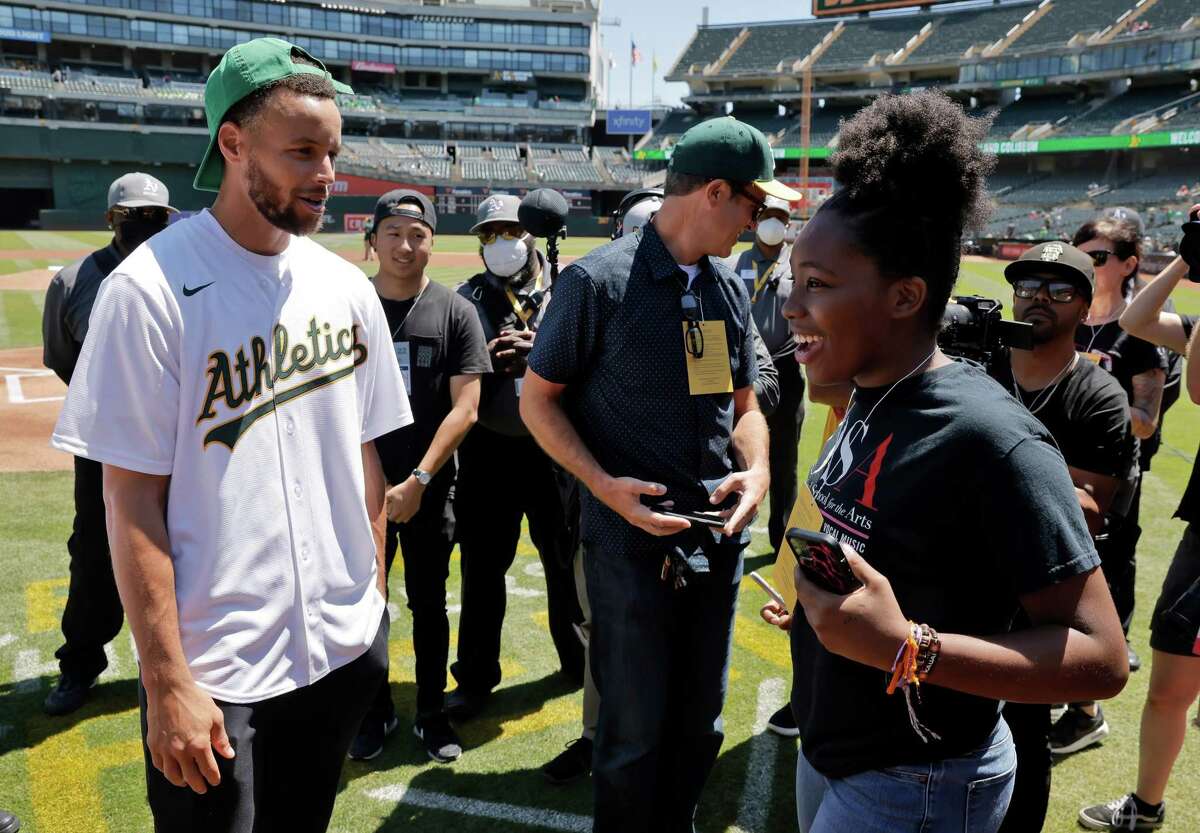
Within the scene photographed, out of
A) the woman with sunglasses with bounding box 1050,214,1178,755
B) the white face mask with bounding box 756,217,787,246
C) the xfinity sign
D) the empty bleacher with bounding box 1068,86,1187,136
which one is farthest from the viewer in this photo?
the xfinity sign

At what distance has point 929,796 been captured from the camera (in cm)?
175

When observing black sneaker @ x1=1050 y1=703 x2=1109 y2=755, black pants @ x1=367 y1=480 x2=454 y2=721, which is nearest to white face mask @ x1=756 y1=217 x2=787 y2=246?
black pants @ x1=367 y1=480 x2=454 y2=721

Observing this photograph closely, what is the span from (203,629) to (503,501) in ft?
8.07

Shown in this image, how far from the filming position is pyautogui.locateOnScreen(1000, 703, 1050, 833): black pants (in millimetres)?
2783

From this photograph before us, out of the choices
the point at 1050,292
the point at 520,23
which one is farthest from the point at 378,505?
the point at 520,23

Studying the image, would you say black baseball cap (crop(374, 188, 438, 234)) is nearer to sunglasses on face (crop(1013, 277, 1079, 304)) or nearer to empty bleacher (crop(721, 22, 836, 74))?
sunglasses on face (crop(1013, 277, 1079, 304))

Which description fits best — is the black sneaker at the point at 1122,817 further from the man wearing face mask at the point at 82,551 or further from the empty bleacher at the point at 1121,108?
the empty bleacher at the point at 1121,108

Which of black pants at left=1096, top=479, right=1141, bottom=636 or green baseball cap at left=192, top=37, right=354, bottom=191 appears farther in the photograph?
black pants at left=1096, top=479, right=1141, bottom=636

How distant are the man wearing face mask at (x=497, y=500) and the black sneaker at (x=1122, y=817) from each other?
2.45 meters

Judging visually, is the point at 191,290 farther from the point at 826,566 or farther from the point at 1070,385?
the point at 1070,385

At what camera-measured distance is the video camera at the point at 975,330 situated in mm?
2410

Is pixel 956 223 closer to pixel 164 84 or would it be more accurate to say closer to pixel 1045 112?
pixel 1045 112

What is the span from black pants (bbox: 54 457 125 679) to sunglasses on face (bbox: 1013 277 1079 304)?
13.5 feet

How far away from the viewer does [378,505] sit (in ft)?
8.44
